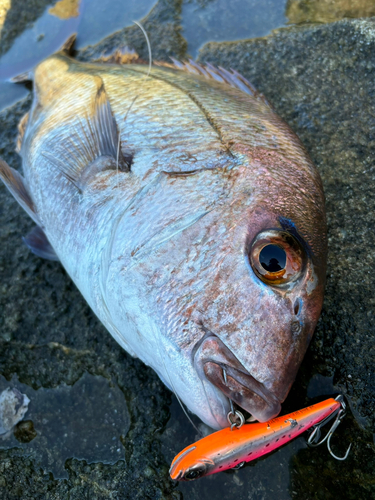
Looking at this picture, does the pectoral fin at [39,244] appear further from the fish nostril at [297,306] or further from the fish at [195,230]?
the fish nostril at [297,306]

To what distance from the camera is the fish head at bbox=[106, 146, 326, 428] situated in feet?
3.61

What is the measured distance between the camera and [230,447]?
1.15 metres

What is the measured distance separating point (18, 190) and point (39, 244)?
1.00 ft

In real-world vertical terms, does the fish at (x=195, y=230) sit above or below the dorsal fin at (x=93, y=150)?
below

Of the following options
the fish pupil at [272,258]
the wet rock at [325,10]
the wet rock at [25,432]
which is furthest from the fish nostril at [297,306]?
the wet rock at [325,10]

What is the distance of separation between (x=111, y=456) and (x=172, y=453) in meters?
0.27

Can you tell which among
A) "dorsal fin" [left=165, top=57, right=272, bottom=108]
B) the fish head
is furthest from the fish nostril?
"dorsal fin" [left=165, top=57, right=272, bottom=108]

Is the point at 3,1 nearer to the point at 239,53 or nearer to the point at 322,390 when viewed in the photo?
the point at 239,53

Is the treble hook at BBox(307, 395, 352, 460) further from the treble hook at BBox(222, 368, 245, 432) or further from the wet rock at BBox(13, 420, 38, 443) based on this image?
the wet rock at BBox(13, 420, 38, 443)

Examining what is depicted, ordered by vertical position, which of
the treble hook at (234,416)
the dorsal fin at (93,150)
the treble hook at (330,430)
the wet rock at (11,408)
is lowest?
the treble hook at (330,430)

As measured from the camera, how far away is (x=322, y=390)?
1.57 meters

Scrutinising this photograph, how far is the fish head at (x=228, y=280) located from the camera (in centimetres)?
110

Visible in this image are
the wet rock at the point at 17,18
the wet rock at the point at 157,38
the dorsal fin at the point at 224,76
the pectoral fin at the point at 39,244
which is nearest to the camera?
the dorsal fin at the point at 224,76

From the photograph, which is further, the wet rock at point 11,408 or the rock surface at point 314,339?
the wet rock at point 11,408
